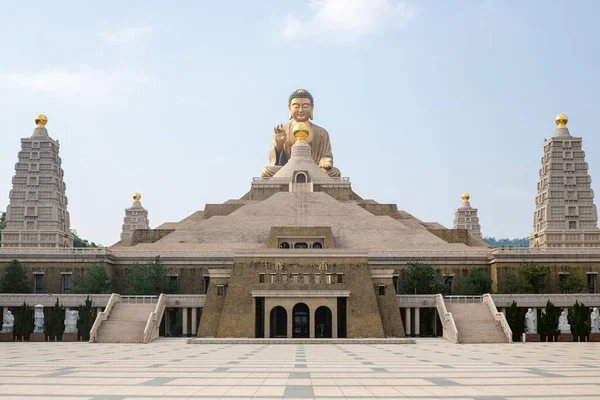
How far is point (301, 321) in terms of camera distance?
5647cm

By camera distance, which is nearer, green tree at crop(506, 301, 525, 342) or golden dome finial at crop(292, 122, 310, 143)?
green tree at crop(506, 301, 525, 342)

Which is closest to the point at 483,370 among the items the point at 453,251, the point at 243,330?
the point at 243,330

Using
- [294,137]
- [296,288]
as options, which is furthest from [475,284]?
[294,137]

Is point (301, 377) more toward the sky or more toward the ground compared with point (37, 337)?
more toward the sky

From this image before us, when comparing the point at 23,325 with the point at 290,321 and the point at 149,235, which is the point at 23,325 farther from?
the point at 149,235

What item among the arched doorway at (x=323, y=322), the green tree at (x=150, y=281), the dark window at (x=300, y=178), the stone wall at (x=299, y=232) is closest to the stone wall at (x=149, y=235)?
the stone wall at (x=299, y=232)

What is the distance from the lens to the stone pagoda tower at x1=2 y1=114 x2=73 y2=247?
69.8 meters

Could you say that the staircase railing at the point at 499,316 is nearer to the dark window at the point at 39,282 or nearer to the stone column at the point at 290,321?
the stone column at the point at 290,321

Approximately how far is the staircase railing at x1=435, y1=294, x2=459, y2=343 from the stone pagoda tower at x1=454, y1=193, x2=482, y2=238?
178 feet

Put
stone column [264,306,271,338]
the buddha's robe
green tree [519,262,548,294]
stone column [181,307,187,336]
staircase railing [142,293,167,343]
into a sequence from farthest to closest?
the buddha's robe, green tree [519,262,548,294], stone column [181,307,187,336], stone column [264,306,271,338], staircase railing [142,293,167,343]

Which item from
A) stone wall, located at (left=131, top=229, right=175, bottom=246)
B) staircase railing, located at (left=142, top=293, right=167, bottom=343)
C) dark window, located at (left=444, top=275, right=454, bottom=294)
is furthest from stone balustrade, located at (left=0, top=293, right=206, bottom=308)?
dark window, located at (left=444, top=275, right=454, bottom=294)

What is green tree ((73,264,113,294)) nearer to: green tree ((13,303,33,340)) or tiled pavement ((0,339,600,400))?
green tree ((13,303,33,340))

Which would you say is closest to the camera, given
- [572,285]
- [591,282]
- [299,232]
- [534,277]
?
[534,277]

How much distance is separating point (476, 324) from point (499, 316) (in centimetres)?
162
